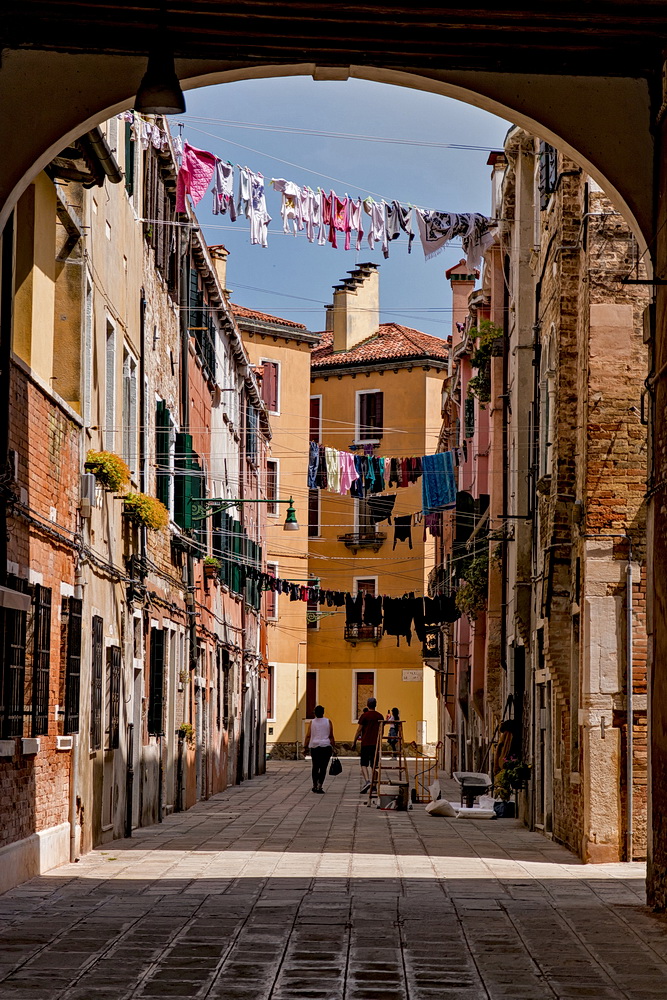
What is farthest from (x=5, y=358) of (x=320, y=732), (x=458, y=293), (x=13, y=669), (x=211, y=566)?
(x=458, y=293)

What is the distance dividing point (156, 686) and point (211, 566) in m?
6.97

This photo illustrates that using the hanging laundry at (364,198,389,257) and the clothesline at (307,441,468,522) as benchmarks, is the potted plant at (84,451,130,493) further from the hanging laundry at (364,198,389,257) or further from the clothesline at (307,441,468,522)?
the clothesline at (307,441,468,522)

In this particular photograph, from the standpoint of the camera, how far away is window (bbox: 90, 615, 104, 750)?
15.8 metres

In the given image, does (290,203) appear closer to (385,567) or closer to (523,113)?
(523,113)

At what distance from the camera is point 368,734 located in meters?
26.1

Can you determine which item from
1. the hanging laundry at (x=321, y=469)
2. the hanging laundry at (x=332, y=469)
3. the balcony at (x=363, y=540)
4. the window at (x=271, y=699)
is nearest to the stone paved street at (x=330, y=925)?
the hanging laundry at (x=321, y=469)

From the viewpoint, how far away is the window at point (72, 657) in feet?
46.7

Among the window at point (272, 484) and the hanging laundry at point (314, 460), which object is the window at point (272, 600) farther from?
the hanging laundry at point (314, 460)

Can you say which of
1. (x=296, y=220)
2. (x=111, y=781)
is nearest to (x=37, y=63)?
(x=296, y=220)

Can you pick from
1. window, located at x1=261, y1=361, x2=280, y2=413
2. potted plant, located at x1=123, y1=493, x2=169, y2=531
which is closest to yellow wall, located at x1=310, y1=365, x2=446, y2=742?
window, located at x1=261, y1=361, x2=280, y2=413

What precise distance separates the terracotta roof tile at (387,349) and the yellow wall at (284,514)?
3547 millimetres

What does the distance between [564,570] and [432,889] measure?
246 inches

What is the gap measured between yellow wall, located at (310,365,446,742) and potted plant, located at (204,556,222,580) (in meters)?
25.3

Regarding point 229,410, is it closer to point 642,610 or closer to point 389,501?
point 389,501
